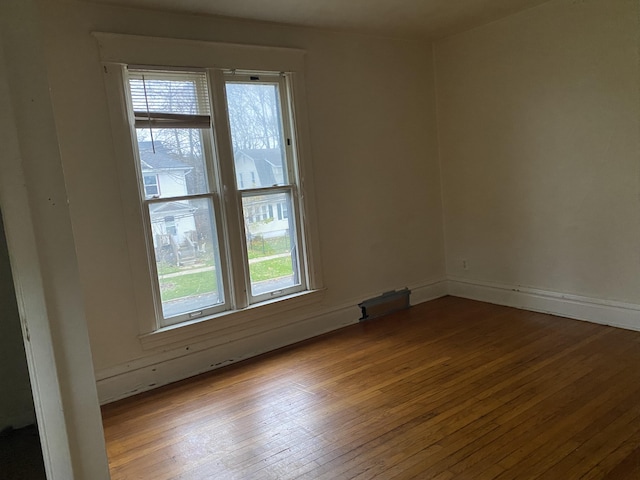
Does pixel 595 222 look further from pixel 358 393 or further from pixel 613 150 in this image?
pixel 358 393

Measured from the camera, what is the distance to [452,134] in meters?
4.67

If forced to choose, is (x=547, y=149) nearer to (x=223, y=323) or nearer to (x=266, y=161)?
(x=266, y=161)

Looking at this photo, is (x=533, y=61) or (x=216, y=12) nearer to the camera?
(x=216, y=12)

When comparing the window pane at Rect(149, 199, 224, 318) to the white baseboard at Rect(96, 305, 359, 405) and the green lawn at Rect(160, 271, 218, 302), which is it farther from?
the white baseboard at Rect(96, 305, 359, 405)

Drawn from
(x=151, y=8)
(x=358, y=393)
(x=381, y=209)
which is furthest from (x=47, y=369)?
(x=381, y=209)

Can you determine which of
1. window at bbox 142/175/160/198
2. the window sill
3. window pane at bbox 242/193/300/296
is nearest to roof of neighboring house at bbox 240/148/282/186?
window pane at bbox 242/193/300/296

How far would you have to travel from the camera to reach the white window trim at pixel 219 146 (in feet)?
10.1

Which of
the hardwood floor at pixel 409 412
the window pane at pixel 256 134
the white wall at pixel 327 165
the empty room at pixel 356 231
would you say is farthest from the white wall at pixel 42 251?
the window pane at pixel 256 134

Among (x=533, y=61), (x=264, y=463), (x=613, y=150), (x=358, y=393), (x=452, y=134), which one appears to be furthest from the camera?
(x=452, y=134)

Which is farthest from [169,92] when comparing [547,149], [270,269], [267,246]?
[547,149]

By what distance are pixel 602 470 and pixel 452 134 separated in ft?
11.1

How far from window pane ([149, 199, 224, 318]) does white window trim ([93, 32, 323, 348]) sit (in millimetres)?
115

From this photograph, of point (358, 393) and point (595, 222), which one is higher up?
point (595, 222)

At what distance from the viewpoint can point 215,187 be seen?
3.51 meters
